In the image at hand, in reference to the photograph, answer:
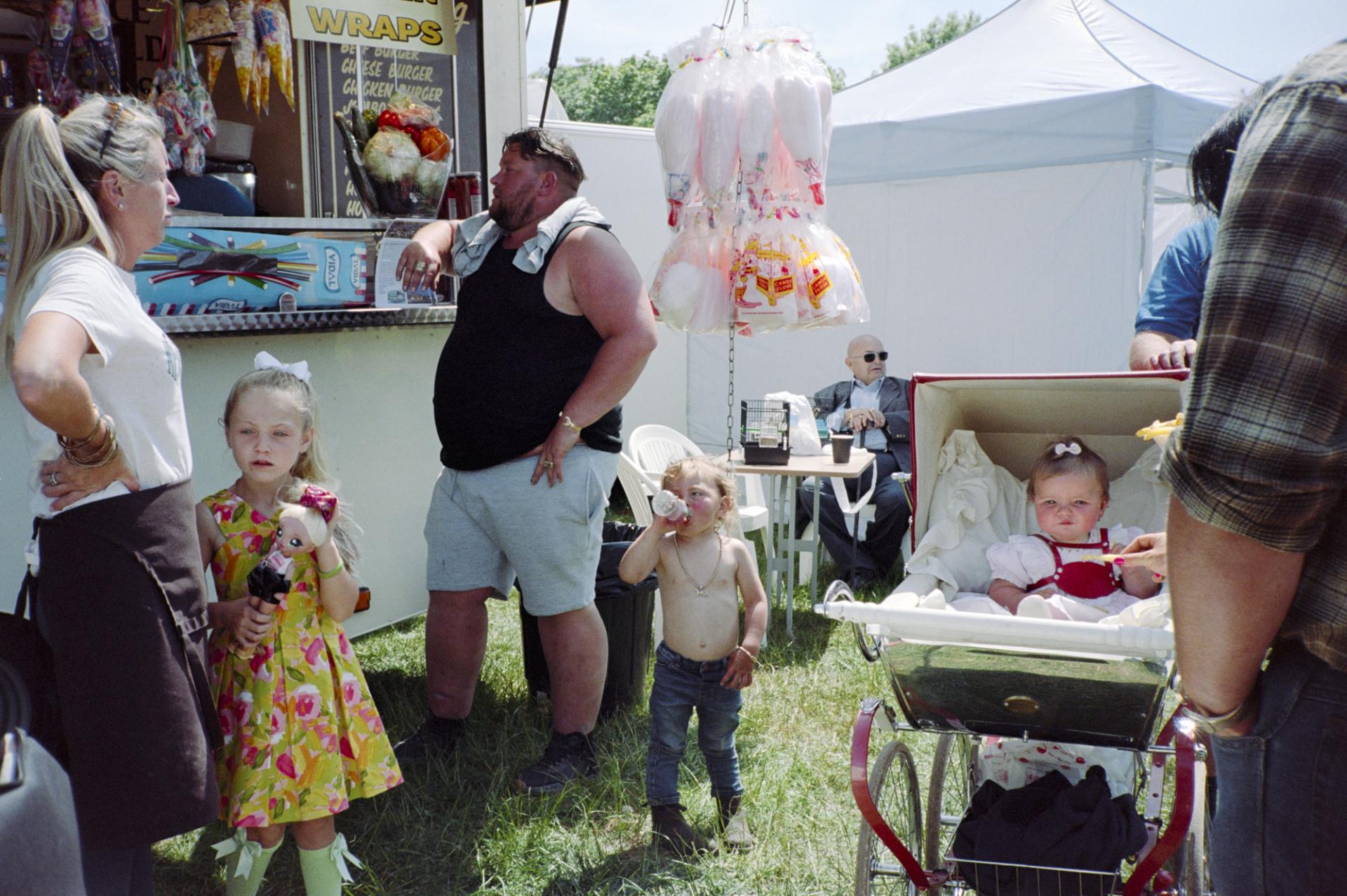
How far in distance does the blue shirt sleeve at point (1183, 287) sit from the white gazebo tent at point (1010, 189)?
4.24 meters

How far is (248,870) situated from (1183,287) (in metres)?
2.95

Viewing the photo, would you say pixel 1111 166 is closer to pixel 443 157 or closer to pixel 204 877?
pixel 443 157

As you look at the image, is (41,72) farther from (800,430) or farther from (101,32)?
(800,430)

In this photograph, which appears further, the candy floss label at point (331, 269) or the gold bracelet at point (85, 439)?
the candy floss label at point (331, 269)

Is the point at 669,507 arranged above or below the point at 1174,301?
below

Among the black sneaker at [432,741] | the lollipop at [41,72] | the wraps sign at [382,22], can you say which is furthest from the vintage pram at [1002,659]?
the lollipop at [41,72]

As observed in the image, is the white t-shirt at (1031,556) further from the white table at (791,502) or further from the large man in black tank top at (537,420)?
the white table at (791,502)

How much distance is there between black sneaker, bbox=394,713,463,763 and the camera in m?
3.75

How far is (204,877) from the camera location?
10.1 feet

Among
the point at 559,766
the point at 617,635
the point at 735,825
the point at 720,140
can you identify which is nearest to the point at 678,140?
the point at 720,140

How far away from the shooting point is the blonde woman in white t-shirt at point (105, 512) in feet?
6.93

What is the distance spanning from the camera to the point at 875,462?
667cm

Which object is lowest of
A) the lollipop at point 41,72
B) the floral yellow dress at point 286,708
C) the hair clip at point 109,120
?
the floral yellow dress at point 286,708

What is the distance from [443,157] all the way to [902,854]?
3.30 m
